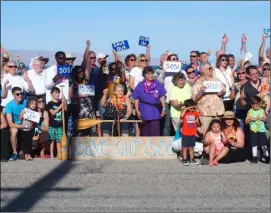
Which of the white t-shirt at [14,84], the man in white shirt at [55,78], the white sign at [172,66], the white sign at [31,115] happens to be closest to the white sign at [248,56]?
the white sign at [172,66]

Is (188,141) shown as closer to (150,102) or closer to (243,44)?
(150,102)

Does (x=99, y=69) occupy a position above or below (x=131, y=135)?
above

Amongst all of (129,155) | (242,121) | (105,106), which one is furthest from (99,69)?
(242,121)

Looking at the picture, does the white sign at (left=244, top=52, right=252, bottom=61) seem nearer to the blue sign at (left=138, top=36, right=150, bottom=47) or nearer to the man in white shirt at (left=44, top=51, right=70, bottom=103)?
the blue sign at (left=138, top=36, right=150, bottom=47)

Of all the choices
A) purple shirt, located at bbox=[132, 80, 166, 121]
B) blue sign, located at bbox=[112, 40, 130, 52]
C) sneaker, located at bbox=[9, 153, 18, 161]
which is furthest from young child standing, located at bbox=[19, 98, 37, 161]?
blue sign, located at bbox=[112, 40, 130, 52]

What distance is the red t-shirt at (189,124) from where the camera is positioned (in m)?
9.70

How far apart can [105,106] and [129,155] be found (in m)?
0.92

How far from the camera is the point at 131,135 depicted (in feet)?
35.5

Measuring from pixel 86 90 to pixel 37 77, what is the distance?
1.16 meters

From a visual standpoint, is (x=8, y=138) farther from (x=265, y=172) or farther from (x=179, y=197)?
(x=265, y=172)

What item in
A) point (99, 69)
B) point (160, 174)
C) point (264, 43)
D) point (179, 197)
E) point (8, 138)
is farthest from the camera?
point (264, 43)

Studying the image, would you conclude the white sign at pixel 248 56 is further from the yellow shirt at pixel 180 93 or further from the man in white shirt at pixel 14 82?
the man in white shirt at pixel 14 82

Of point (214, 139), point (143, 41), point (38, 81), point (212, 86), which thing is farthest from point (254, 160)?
point (38, 81)

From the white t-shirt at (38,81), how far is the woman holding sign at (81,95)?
820mm
